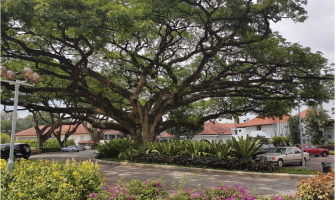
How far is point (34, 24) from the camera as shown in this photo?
1216 cm

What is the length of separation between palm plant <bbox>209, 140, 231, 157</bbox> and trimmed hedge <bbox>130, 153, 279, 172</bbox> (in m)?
0.65

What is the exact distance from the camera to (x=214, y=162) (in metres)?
12.4

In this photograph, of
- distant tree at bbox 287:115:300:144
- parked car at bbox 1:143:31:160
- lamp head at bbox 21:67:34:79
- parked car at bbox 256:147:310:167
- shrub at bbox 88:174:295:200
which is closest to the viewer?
shrub at bbox 88:174:295:200

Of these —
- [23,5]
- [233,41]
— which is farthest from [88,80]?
[233,41]

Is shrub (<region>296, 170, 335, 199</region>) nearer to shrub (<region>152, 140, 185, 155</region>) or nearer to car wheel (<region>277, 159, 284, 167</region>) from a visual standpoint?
shrub (<region>152, 140, 185, 155</region>)

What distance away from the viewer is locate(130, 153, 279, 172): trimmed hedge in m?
11.6

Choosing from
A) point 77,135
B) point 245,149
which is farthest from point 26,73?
point 77,135

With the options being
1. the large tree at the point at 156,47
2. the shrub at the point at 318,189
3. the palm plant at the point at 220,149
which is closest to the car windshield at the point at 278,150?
the large tree at the point at 156,47

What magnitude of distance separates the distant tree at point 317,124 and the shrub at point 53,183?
37089 millimetres

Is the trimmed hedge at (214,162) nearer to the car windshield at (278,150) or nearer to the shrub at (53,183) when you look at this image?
the car windshield at (278,150)

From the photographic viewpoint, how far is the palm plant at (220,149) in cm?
1312

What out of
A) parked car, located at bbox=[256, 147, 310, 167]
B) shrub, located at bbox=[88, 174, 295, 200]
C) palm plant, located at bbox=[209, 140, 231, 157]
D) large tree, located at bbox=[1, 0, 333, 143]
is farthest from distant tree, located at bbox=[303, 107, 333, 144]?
shrub, located at bbox=[88, 174, 295, 200]

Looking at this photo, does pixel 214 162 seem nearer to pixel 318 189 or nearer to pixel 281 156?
pixel 281 156

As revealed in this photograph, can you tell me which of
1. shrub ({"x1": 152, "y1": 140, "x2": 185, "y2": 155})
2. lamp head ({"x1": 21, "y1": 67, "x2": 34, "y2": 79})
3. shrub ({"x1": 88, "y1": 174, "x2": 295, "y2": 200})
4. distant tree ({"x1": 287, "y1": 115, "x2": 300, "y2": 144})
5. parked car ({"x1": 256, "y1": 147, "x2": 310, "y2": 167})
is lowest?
parked car ({"x1": 256, "y1": 147, "x2": 310, "y2": 167})
